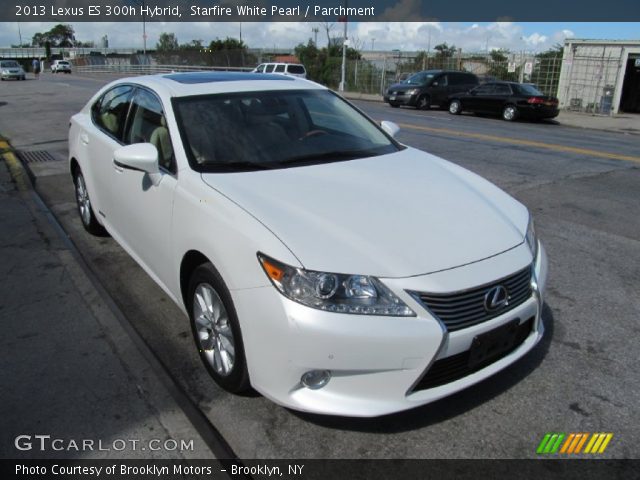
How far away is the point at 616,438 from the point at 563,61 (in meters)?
25.4

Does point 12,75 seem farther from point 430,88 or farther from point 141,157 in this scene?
point 141,157

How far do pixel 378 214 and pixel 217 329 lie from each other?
1.04 meters

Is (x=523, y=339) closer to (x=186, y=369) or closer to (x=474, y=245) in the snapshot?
(x=474, y=245)

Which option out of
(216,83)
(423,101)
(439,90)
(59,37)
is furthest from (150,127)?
(59,37)

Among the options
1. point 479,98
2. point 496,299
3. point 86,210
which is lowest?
point 86,210

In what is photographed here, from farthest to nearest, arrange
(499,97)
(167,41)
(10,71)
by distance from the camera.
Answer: (167,41)
(10,71)
(499,97)

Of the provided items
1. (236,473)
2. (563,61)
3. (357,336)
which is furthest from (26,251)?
(563,61)

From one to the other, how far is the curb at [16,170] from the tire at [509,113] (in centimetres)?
1621

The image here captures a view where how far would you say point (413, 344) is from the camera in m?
2.32

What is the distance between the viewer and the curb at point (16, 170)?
24.7ft

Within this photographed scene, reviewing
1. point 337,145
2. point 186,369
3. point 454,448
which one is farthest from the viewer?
point 337,145

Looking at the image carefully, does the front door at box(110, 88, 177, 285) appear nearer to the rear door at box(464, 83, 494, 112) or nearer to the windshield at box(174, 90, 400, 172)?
the windshield at box(174, 90, 400, 172)

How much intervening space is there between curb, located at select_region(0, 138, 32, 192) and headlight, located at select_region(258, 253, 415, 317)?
6.28 metres

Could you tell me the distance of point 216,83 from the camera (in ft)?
12.8
